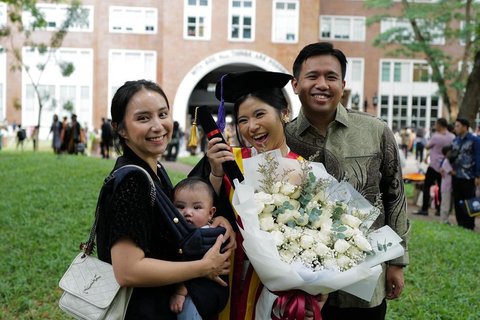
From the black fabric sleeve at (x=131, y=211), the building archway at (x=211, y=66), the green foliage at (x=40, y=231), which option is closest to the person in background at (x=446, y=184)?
the green foliage at (x=40, y=231)

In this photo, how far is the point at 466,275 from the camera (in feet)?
20.6

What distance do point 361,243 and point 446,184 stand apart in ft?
27.6

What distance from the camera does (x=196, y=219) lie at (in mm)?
2359

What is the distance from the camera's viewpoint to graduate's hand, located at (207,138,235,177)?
8.08ft

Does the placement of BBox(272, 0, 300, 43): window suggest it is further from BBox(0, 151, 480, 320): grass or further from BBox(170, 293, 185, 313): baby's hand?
BBox(170, 293, 185, 313): baby's hand

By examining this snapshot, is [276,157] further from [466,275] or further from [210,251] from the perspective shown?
[466,275]

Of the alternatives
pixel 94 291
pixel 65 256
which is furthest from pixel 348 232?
pixel 65 256

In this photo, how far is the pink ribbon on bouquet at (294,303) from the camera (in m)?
2.16

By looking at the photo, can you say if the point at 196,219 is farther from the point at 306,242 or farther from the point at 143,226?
the point at 306,242

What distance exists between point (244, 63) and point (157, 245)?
3066cm

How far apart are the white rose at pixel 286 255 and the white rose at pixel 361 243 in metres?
0.27

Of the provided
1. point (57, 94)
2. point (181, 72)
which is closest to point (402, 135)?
point (181, 72)

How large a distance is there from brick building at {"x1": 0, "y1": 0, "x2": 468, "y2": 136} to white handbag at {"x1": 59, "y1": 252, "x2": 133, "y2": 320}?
26991 mm

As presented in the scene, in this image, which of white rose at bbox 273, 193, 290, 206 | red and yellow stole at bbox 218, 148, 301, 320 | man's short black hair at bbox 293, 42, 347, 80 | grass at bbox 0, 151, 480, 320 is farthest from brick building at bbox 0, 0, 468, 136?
white rose at bbox 273, 193, 290, 206
